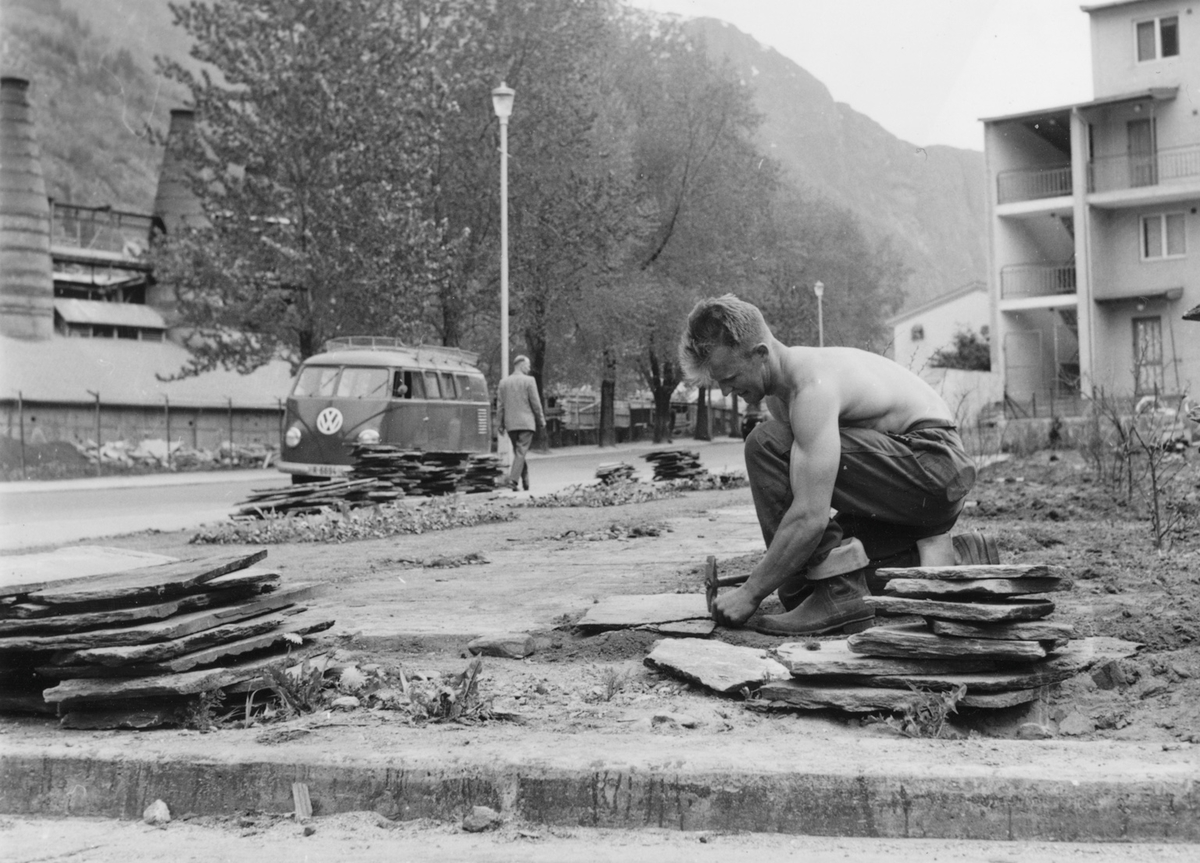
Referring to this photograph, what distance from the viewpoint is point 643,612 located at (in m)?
5.14

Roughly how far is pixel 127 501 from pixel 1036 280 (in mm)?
28184

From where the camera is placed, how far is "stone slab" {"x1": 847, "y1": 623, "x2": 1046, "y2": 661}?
11.8 feet

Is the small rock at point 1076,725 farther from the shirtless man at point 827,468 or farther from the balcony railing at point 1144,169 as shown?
the balcony railing at point 1144,169

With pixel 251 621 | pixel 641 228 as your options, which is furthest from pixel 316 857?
pixel 641 228

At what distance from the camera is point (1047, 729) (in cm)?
362

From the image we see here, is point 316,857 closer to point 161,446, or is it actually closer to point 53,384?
point 161,446

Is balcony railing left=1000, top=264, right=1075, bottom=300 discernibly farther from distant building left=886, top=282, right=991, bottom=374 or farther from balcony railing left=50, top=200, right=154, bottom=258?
balcony railing left=50, top=200, right=154, bottom=258

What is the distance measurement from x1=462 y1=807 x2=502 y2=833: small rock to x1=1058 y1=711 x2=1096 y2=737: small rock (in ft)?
5.62

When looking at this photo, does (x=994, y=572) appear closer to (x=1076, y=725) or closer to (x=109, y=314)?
(x=1076, y=725)

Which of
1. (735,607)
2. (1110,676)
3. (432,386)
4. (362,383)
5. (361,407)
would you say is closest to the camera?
(1110,676)

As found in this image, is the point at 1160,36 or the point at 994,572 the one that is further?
the point at 1160,36

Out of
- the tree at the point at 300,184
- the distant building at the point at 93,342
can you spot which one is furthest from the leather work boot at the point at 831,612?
the distant building at the point at 93,342

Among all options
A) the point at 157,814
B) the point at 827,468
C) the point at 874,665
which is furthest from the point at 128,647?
the point at 827,468

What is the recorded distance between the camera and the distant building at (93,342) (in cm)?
3828
